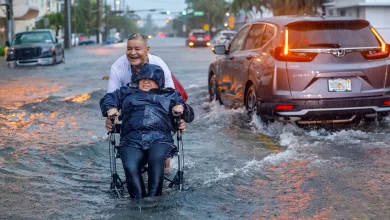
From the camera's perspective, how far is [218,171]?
770cm

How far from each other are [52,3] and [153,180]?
9013cm

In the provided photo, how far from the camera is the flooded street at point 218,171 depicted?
5996 mm

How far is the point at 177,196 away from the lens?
6.34 m

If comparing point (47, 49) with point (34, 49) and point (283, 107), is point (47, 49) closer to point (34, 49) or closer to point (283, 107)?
point (34, 49)

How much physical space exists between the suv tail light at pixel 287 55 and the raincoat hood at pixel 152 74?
3.68m

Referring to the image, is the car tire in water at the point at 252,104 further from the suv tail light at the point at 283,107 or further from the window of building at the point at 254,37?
the window of building at the point at 254,37

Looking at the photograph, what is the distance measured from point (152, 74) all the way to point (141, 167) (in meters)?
0.79

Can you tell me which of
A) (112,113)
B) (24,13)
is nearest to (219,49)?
(112,113)

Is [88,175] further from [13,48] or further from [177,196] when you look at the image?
[13,48]

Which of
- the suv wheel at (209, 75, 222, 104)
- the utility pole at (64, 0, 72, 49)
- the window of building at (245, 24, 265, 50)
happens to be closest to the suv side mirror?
the window of building at (245, 24, 265, 50)

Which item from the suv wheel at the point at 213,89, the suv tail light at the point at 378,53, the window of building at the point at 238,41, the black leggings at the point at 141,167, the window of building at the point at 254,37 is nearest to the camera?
the black leggings at the point at 141,167

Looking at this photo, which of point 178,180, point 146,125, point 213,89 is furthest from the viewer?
point 213,89

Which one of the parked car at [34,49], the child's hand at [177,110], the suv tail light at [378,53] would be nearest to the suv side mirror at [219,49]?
the suv tail light at [378,53]

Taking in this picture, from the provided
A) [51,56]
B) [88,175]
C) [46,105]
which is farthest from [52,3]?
[88,175]
